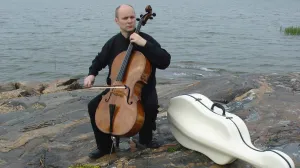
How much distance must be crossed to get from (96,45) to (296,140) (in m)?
15.0

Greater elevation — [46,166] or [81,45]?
[46,166]

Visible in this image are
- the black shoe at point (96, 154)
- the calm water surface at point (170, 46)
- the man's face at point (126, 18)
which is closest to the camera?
the man's face at point (126, 18)

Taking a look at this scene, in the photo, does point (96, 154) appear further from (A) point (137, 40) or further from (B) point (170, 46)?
(B) point (170, 46)

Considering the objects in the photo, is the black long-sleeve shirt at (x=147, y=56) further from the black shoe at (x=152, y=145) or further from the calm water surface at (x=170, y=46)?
the calm water surface at (x=170, y=46)

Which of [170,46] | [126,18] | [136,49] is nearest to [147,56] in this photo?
[136,49]

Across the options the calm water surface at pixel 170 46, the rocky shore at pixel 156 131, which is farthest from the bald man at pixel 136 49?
the calm water surface at pixel 170 46

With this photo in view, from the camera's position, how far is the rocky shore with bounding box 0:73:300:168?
12.9ft

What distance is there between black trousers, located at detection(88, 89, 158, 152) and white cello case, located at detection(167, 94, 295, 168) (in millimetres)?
275

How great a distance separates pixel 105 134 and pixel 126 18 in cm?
124

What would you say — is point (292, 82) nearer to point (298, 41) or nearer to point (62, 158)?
point (62, 158)

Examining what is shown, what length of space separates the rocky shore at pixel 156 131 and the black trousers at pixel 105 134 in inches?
4.8

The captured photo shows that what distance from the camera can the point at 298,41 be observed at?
19969mm

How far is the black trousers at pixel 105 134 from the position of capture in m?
3.98

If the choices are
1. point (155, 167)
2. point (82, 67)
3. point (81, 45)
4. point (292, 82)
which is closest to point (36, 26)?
point (81, 45)
